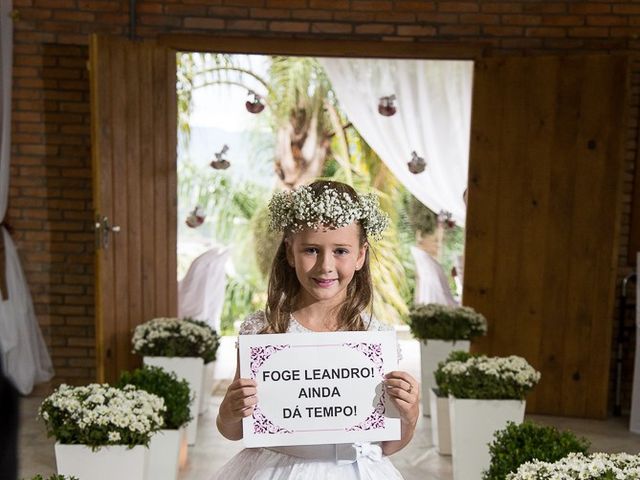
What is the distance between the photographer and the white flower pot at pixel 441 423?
455 cm

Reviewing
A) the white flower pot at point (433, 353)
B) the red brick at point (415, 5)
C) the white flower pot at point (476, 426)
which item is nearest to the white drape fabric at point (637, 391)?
the white flower pot at point (433, 353)

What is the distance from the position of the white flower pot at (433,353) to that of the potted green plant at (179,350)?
58.9 inches

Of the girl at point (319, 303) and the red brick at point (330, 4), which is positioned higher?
the red brick at point (330, 4)

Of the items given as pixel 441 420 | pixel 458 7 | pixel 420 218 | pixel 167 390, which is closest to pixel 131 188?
pixel 167 390

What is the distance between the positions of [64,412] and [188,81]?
5372 mm

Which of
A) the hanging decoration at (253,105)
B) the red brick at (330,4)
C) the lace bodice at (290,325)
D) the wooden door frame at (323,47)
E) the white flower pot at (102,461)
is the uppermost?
the red brick at (330,4)

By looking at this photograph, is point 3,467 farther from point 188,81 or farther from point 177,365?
point 188,81

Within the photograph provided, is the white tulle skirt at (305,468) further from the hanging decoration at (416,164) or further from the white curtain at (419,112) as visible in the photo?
the white curtain at (419,112)

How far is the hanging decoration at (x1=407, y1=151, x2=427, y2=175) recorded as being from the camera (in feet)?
20.5

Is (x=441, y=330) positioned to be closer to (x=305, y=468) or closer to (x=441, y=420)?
(x=441, y=420)

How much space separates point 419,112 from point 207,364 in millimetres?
2726

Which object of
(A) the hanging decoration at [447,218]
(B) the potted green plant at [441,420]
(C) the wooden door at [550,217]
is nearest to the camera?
(B) the potted green plant at [441,420]

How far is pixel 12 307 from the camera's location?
17.5 feet

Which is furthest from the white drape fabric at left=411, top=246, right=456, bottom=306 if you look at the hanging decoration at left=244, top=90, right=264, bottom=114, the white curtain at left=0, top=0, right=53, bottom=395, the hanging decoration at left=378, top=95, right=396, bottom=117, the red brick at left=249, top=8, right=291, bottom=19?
the white curtain at left=0, top=0, right=53, bottom=395
